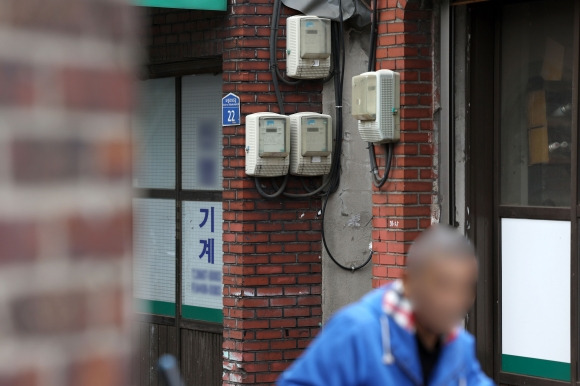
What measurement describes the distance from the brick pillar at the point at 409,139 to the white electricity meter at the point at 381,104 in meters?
0.06

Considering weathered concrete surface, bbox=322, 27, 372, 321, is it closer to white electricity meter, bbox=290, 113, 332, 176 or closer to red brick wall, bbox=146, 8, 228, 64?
white electricity meter, bbox=290, 113, 332, 176

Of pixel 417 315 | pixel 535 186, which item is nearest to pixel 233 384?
pixel 535 186

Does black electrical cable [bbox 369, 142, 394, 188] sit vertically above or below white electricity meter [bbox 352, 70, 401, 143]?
below

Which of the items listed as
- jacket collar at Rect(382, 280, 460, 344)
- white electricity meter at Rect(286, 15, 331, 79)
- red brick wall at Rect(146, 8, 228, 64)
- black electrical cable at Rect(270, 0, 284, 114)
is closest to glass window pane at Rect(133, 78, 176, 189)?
red brick wall at Rect(146, 8, 228, 64)

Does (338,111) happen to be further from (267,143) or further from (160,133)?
(160,133)

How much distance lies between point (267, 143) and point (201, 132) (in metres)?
1.40

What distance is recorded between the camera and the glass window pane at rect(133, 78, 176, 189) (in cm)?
962

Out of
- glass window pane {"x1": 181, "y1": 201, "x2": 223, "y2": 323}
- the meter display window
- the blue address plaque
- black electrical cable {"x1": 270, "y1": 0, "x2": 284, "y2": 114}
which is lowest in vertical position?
glass window pane {"x1": 181, "y1": 201, "x2": 223, "y2": 323}

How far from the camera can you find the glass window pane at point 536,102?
690 cm

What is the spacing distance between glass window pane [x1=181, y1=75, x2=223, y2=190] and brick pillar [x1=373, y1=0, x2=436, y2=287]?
200cm

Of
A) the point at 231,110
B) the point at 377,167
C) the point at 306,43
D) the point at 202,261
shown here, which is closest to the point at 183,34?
the point at 231,110

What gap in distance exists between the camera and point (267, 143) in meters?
8.01

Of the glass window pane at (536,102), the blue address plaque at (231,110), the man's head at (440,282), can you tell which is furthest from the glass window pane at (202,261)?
the man's head at (440,282)

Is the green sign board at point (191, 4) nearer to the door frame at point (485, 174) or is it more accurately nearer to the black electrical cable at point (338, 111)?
the black electrical cable at point (338, 111)
